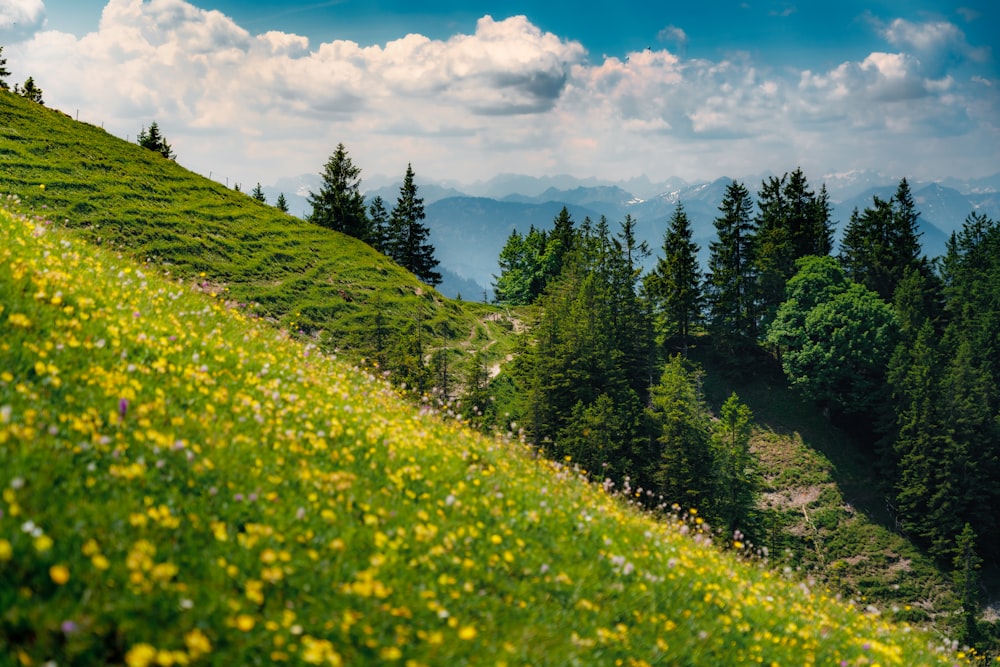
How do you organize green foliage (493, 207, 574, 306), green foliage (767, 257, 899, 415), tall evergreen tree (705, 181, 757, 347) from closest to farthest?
green foliage (767, 257, 899, 415) → tall evergreen tree (705, 181, 757, 347) → green foliage (493, 207, 574, 306)

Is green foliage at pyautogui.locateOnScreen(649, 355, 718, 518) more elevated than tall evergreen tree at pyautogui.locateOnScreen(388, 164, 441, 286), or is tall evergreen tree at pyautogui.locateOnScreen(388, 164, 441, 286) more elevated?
tall evergreen tree at pyautogui.locateOnScreen(388, 164, 441, 286)

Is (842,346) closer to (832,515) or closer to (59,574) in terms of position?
(832,515)

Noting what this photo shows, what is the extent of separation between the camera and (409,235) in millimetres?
95750

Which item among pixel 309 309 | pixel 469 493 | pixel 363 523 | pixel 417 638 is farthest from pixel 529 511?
pixel 309 309

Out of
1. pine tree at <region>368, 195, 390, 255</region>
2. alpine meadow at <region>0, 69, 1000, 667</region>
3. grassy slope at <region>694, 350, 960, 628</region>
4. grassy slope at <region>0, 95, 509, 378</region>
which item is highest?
pine tree at <region>368, 195, 390, 255</region>

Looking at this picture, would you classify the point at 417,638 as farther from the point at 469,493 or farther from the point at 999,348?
the point at 999,348

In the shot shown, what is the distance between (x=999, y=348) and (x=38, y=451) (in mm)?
77665

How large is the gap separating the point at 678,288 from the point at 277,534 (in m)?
70.3

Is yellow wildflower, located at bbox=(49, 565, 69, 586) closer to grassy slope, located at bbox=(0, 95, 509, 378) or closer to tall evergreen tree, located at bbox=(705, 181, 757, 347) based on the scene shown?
grassy slope, located at bbox=(0, 95, 509, 378)

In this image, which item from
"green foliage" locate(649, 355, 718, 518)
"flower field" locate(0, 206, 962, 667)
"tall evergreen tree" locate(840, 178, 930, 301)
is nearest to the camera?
"flower field" locate(0, 206, 962, 667)

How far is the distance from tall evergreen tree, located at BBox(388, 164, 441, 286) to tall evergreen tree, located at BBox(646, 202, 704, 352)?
37.9 metres

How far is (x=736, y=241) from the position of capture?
75250 millimetres

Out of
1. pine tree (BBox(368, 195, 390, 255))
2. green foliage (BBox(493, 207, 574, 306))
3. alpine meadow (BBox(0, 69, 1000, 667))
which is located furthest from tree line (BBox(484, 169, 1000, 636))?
pine tree (BBox(368, 195, 390, 255))

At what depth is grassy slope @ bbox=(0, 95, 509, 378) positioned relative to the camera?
161ft
